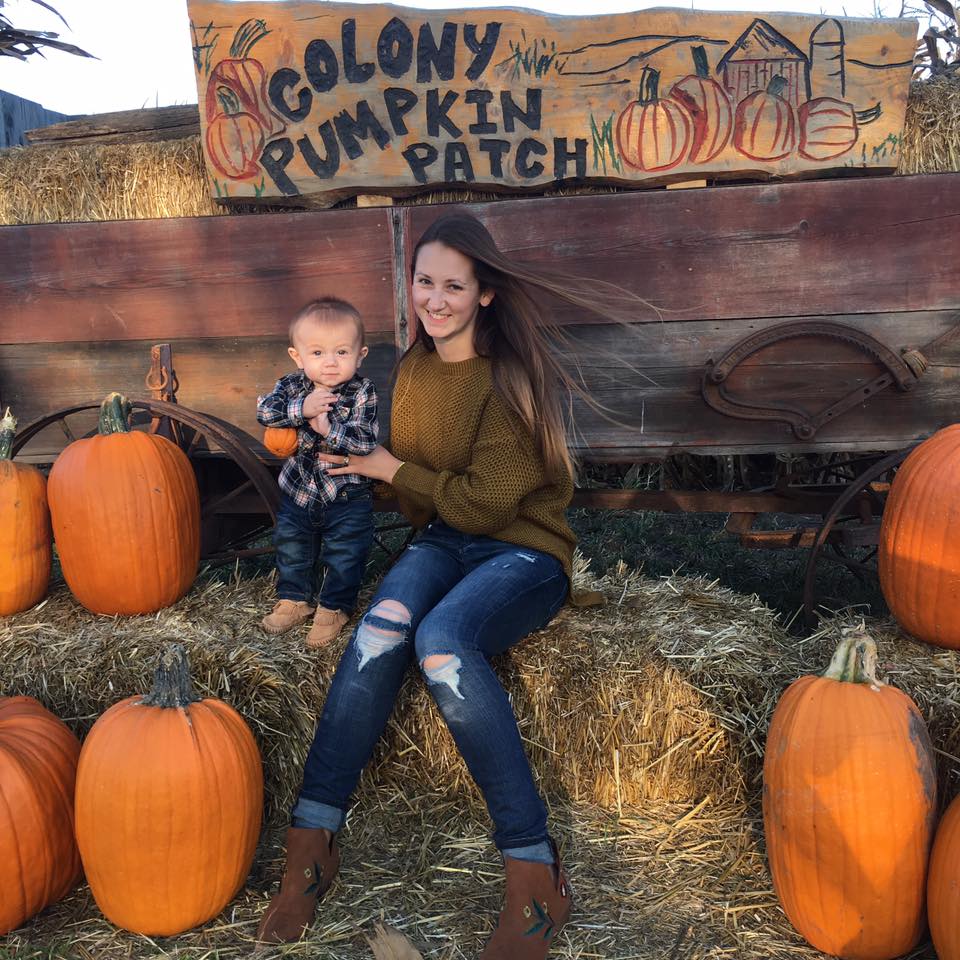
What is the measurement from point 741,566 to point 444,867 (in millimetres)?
3014

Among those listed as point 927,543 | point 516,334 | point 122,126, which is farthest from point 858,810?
point 122,126

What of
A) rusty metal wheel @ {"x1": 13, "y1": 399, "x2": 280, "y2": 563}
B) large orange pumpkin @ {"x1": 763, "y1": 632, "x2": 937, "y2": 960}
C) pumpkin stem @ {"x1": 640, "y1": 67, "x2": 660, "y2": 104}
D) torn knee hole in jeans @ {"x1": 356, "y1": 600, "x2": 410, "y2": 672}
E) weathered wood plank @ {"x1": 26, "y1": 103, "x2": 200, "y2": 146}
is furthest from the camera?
weathered wood plank @ {"x1": 26, "y1": 103, "x2": 200, "y2": 146}

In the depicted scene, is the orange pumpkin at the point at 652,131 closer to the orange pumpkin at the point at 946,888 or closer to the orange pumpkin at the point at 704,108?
the orange pumpkin at the point at 704,108

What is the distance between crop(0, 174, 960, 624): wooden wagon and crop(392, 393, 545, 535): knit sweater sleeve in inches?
36.2

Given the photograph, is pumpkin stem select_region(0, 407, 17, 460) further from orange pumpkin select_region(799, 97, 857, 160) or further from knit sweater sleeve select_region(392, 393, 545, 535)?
orange pumpkin select_region(799, 97, 857, 160)

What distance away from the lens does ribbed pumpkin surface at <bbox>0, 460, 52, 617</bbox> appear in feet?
9.45

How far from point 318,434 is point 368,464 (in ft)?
0.96

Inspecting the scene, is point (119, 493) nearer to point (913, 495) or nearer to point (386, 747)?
point (386, 747)

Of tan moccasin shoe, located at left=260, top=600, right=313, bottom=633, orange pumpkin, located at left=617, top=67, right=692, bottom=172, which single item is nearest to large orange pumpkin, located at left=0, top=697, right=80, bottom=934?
tan moccasin shoe, located at left=260, top=600, right=313, bottom=633

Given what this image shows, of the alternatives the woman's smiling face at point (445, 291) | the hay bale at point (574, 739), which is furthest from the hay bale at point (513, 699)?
the woman's smiling face at point (445, 291)

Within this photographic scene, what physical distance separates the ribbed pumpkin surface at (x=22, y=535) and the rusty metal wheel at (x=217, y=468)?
0.20m

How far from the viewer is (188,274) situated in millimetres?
3512

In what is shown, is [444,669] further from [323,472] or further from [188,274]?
[188,274]

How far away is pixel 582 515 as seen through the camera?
606cm
